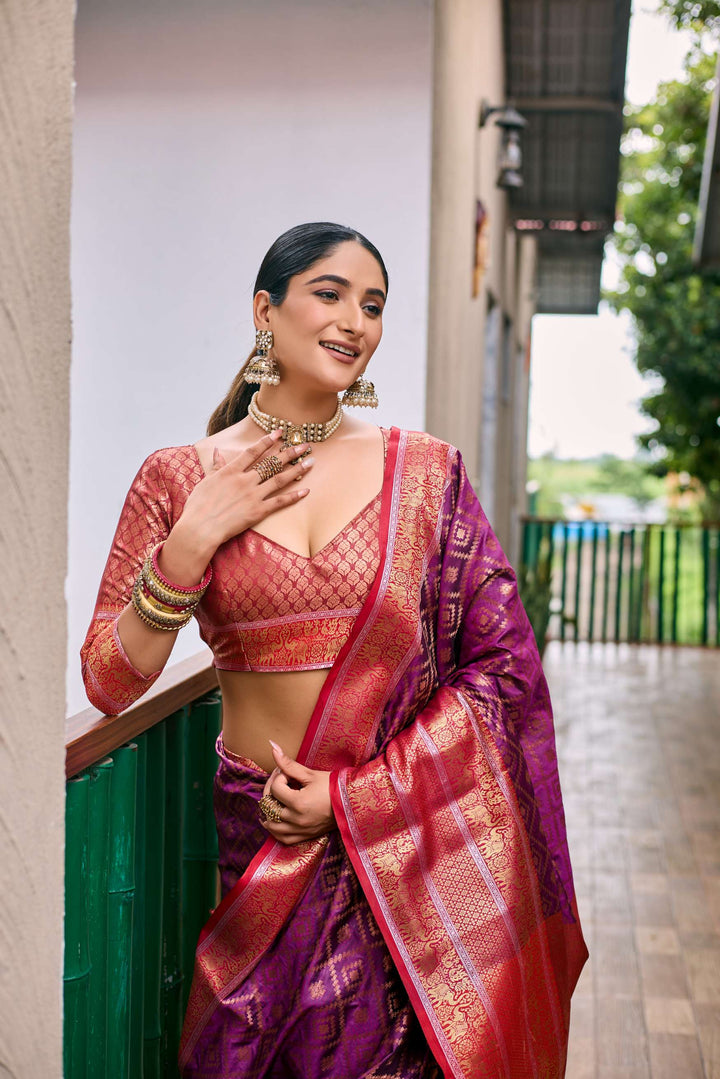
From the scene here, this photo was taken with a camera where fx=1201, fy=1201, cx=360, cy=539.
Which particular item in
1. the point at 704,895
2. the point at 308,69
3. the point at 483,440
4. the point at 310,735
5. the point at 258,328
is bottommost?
the point at 704,895

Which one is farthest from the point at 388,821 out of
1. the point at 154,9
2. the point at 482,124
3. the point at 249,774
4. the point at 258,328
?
the point at 482,124

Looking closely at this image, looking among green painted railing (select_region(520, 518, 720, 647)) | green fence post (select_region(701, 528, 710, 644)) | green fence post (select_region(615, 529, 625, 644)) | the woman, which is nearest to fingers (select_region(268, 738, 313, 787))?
the woman

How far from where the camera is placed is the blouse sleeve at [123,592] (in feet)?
5.30

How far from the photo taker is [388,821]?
166 cm

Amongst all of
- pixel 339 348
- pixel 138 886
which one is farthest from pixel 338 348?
pixel 138 886

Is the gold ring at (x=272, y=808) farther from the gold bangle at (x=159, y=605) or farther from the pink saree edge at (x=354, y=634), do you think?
the gold bangle at (x=159, y=605)

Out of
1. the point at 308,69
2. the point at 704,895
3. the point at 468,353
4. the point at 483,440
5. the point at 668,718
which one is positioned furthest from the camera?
the point at 483,440

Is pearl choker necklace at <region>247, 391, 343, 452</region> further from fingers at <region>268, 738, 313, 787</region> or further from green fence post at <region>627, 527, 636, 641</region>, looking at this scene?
green fence post at <region>627, 527, 636, 641</region>

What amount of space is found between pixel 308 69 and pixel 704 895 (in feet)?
9.87

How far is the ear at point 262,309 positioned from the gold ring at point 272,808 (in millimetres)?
643

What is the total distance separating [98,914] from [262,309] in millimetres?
908

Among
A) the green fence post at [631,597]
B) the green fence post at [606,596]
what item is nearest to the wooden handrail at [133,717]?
the green fence post at [606,596]

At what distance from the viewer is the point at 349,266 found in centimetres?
158

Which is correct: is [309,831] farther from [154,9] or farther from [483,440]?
[483,440]
